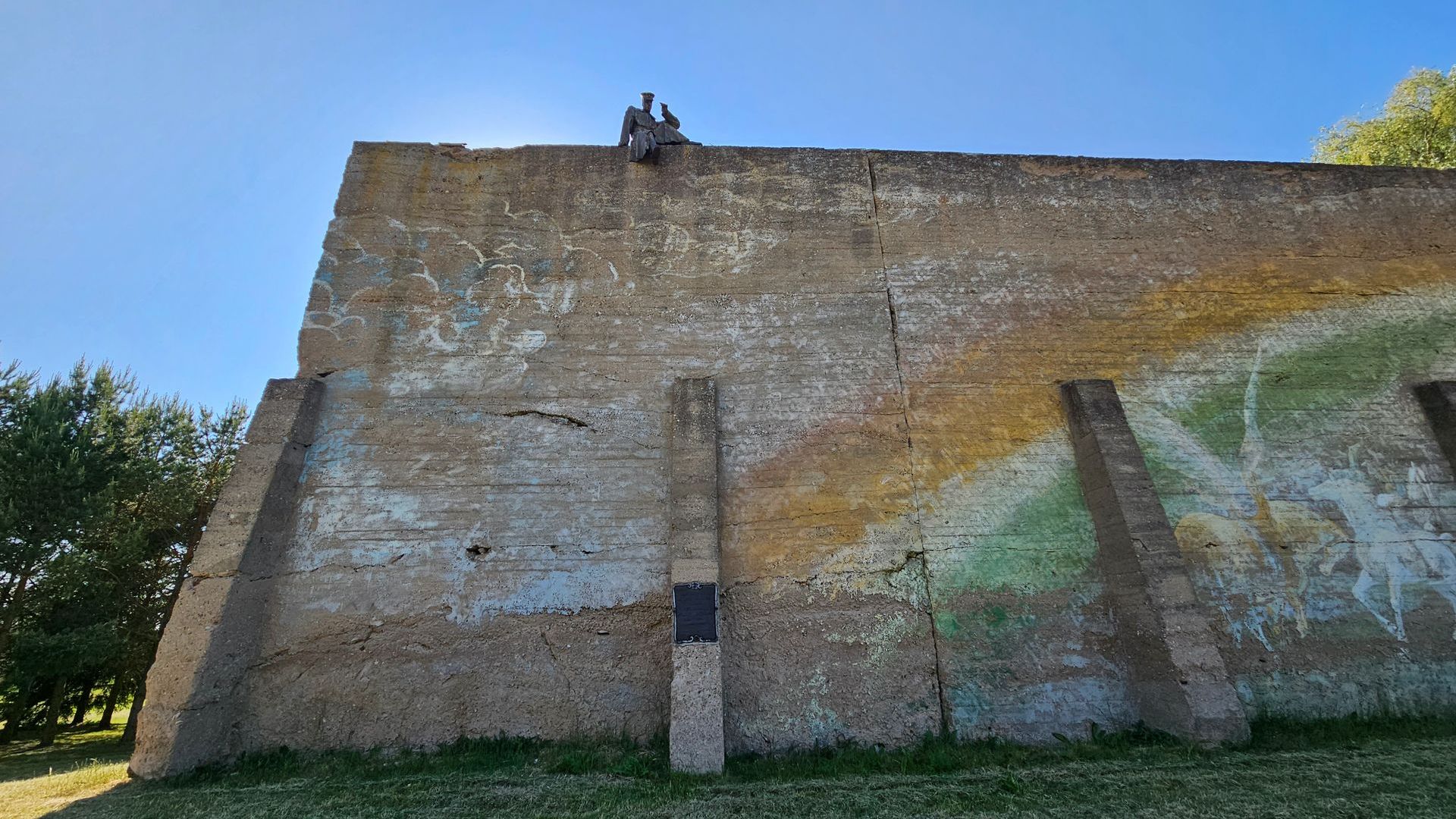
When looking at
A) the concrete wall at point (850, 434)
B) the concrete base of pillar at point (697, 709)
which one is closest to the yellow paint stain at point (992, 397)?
the concrete wall at point (850, 434)

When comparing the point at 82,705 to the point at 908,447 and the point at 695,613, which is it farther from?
the point at 908,447

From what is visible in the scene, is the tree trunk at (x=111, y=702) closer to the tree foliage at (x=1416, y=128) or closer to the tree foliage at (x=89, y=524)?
the tree foliage at (x=89, y=524)

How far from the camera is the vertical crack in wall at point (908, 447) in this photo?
18.8 ft

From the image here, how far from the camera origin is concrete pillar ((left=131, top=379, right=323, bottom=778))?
4.97 meters

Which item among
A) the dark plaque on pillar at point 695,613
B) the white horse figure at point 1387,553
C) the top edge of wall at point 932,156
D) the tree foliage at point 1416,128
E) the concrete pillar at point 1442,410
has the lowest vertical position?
the dark plaque on pillar at point 695,613

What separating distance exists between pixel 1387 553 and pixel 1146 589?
311 cm

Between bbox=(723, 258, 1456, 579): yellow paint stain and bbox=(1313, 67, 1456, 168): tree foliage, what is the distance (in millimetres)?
7585

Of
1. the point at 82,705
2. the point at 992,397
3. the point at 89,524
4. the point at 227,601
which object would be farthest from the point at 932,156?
the point at 82,705

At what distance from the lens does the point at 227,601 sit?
5.33m

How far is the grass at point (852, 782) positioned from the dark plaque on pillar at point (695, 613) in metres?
0.98

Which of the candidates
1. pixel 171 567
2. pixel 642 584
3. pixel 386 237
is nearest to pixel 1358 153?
pixel 642 584

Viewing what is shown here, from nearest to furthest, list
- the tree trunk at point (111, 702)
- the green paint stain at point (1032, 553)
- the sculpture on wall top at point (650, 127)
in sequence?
the green paint stain at point (1032, 553)
the sculpture on wall top at point (650, 127)
the tree trunk at point (111, 702)

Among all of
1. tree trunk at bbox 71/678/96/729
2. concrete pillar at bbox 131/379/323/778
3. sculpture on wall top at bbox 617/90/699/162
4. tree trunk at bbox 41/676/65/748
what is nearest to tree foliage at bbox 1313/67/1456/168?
sculpture on wall top at bbox 617/90/699/162

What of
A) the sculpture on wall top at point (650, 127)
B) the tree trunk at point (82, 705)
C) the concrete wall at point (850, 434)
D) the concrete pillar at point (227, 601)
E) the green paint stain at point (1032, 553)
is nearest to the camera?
the concrete pillar at point (227, 601)
